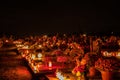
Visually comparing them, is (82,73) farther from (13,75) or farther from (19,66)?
(19,66)

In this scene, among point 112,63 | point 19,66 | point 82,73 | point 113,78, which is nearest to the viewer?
point 112,63

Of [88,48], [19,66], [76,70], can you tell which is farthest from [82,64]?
[88,48]

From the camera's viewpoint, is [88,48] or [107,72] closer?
[107,72]

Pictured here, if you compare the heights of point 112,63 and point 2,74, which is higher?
point 112,63

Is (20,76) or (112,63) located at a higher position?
(112,63)

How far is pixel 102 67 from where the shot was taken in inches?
415

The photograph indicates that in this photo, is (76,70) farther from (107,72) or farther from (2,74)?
(2,74)

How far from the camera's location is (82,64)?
40.5 ft

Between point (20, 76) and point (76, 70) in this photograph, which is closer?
point (76, 70)

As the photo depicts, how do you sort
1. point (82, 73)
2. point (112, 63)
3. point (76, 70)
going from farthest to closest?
point (76, 70) → point (82, 73) → point (112, 63)

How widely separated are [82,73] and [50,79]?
198 cm

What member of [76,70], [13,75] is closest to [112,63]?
[76,70]

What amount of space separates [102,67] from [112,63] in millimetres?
424

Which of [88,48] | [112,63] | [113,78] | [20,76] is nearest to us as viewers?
[112,63]
